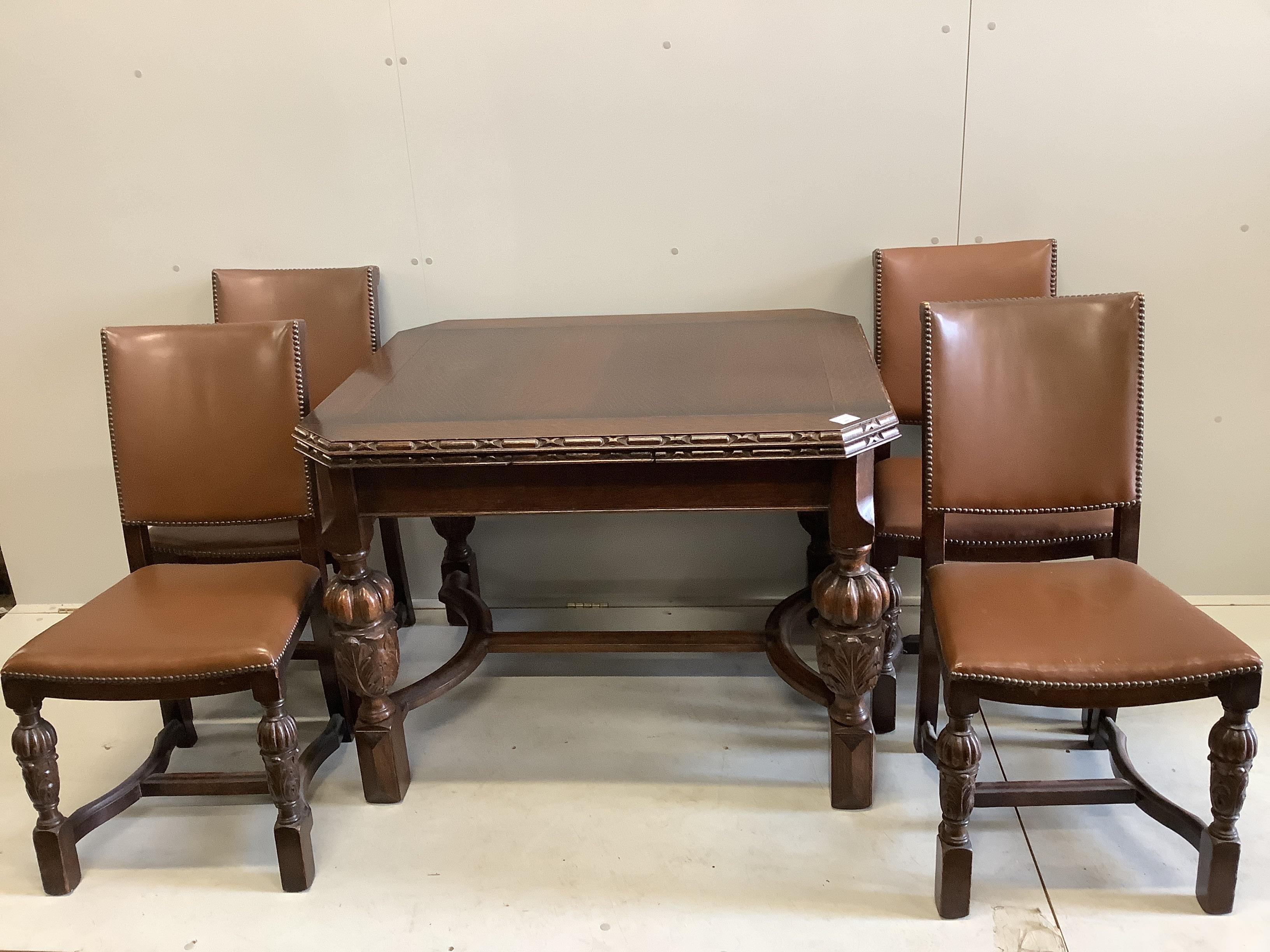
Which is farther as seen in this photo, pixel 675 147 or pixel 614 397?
pixel 675 147

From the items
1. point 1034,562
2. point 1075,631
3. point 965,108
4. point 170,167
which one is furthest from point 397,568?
point 965,108

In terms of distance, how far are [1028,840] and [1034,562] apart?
54 cm

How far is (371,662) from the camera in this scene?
199 centimetres

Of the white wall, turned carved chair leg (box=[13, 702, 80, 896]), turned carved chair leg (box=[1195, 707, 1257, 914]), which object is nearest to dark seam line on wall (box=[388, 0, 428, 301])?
the white wall

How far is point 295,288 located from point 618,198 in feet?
2.71

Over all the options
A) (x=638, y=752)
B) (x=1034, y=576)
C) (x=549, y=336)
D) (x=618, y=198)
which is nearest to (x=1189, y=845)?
(x=1034, y=576)

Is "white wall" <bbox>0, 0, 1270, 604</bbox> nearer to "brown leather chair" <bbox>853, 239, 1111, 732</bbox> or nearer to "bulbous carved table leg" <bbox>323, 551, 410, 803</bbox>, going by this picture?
"brown leather chair" <bbox>853, 239, 1111, 732</bbox>

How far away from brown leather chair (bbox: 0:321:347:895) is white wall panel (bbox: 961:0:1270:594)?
1684 mm

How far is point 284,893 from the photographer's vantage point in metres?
1.93

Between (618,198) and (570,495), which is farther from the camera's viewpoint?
(618,198)

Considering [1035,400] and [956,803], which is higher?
[1035,400]

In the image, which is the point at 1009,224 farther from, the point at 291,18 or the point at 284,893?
the point at 284,893

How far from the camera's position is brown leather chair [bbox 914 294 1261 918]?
5.59 feet

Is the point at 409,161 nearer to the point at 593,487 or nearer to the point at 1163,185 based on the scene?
the point at 593,487
